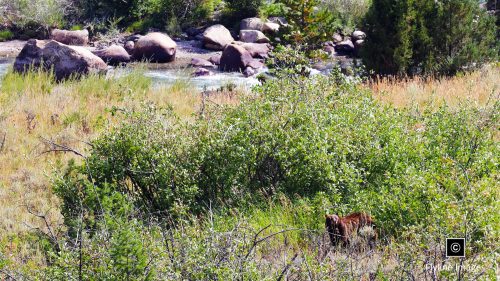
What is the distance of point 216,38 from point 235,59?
3506mm

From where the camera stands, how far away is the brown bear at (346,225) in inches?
178

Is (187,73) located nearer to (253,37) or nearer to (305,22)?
(305,22)

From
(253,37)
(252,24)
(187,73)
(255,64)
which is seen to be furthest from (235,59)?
(252,24)

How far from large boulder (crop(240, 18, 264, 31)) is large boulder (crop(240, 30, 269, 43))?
81 cm

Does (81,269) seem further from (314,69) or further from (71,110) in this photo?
(314,69)

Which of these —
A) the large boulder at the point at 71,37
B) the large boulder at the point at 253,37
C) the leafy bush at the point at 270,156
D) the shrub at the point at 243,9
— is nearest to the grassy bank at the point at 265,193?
the leafy bush at the point at 270,156

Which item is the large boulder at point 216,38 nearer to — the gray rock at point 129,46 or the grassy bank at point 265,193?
the gray rock at point 129,46

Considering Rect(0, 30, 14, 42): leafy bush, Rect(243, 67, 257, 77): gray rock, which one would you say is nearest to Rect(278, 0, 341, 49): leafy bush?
Rect(243, 67, 257, 77): gray rock

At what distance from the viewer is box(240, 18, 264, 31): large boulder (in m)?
23.6

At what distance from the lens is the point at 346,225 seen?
4.57 meters

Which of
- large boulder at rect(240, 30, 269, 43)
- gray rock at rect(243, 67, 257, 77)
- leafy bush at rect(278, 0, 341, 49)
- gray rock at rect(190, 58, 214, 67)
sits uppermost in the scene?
leafy bush at rect(278, 0, 341, 49)

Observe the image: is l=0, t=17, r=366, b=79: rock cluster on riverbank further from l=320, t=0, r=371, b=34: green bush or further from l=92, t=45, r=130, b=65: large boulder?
l=320, t=0, r=371, b=34: green bush

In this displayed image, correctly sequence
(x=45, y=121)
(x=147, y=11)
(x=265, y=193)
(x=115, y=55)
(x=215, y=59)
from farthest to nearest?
(x=147, y=11)
(x=215, y=59)
(x=115, y=55)
(x=45, y=121)
(x=265, y=193)

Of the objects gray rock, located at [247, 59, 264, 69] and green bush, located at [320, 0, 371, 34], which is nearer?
gray rock, located at [247, 59, 264, 69]
